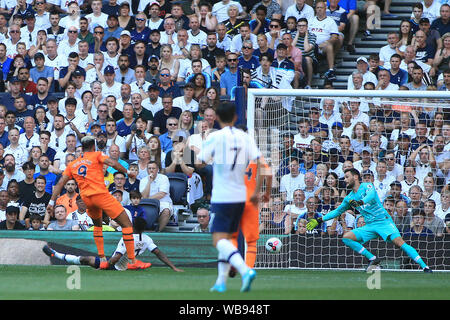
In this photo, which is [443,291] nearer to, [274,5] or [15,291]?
[15,291]

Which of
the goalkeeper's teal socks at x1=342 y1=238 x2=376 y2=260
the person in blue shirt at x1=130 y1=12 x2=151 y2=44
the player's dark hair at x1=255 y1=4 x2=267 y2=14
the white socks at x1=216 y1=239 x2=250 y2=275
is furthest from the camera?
the person in blue shirt at x1=130 y1=12 x2=151 y2=44

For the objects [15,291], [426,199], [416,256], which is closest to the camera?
[15,291]

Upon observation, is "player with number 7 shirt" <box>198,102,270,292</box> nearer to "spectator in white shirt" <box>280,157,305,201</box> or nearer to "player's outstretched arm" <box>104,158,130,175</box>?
"player's outstretched arm" <box>104,158,130,175</box>

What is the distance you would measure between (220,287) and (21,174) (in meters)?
9.50

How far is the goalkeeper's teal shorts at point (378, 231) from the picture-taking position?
14.1m

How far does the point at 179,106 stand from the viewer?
17906mm

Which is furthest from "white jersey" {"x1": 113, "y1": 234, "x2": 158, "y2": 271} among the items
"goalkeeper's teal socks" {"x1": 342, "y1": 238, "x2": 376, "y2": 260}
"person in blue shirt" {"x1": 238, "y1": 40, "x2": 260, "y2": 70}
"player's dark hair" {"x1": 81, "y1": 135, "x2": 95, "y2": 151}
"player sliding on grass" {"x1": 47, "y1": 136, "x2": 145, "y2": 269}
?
"person in blue shirt" {"x1": 238, "y1": 40, "x2": 260, "y2": 70}

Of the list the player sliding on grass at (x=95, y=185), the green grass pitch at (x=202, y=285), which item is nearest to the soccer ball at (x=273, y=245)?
the green grass pitch at (x=202, y=285)

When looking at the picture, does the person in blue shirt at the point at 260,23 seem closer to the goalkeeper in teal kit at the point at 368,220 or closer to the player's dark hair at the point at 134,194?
the player's dark hair at the point at 134,194

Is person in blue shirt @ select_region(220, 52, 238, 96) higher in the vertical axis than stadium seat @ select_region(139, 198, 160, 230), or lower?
higher

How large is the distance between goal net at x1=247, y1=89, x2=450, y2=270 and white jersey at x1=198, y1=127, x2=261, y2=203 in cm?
546

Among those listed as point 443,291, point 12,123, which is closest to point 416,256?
point 443,291

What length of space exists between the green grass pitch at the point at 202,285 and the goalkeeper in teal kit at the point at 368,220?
40 centimetres

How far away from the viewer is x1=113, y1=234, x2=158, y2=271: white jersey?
1376 cm
